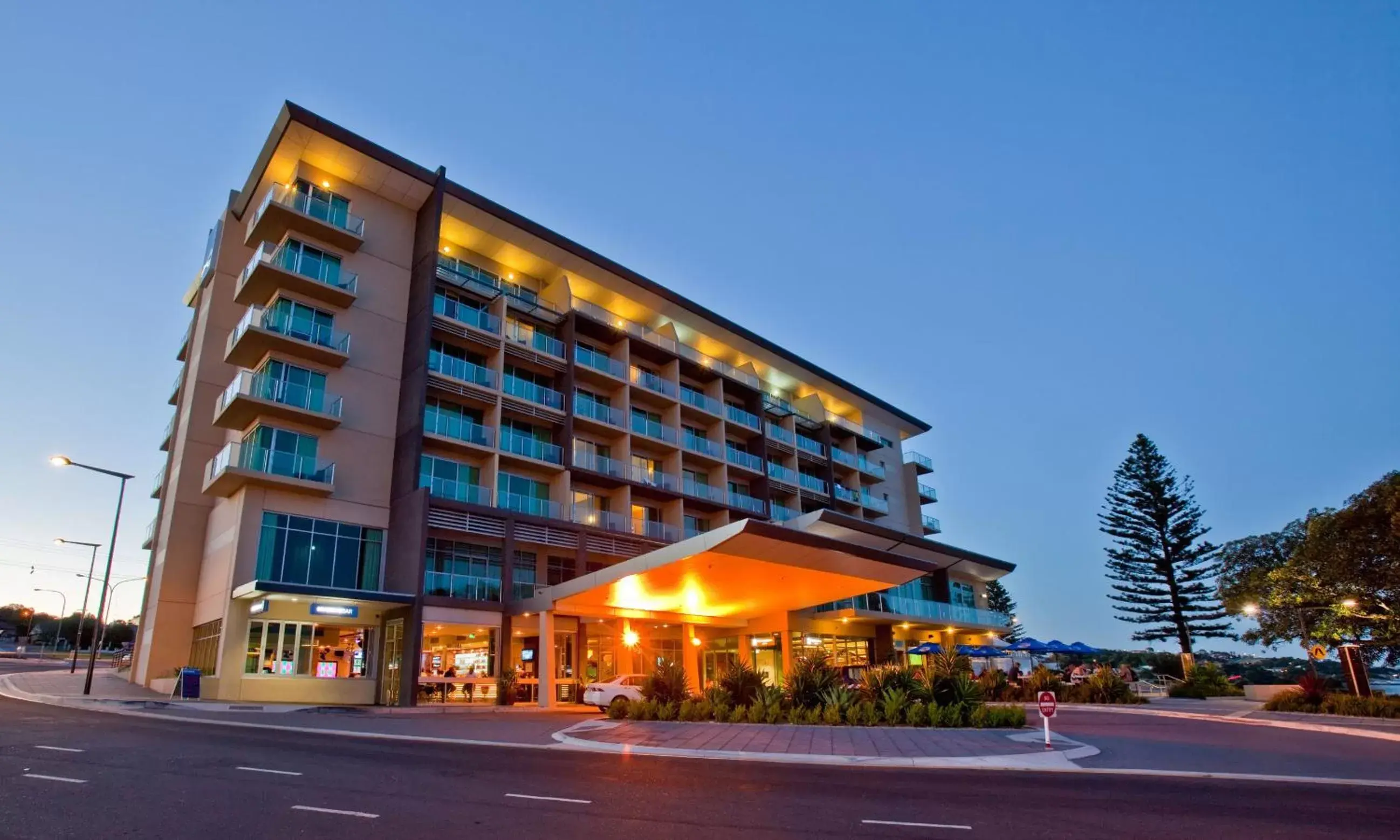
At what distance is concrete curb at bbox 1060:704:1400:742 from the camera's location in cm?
1730

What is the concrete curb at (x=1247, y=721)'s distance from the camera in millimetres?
17297

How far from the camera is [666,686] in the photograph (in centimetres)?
2234

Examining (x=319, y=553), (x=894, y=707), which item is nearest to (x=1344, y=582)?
(x=894, y=707)

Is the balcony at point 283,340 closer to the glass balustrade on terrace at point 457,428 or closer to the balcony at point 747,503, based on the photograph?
the glass balustrade on terrace at point 457,428

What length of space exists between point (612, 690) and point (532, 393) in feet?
55.9

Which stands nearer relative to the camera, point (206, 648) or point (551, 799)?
point (551, 799)

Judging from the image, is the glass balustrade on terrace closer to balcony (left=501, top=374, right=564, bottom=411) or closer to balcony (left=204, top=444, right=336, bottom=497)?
balcony (left=501, top=374, right=564, bottom=411)

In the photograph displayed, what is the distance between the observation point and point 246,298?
34.4 m

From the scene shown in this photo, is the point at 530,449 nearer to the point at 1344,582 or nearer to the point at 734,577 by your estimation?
the point at 734,577

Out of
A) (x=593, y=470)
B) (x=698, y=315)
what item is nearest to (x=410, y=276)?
(x=593, y=470)

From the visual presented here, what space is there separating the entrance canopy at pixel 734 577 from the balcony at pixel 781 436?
18458 millimetres

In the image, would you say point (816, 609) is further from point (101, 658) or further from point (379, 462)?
point (101, 658)

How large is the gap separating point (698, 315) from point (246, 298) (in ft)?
79.4

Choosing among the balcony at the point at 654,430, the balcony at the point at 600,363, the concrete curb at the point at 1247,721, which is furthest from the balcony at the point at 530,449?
the concrete curb at the point at 1247,721
